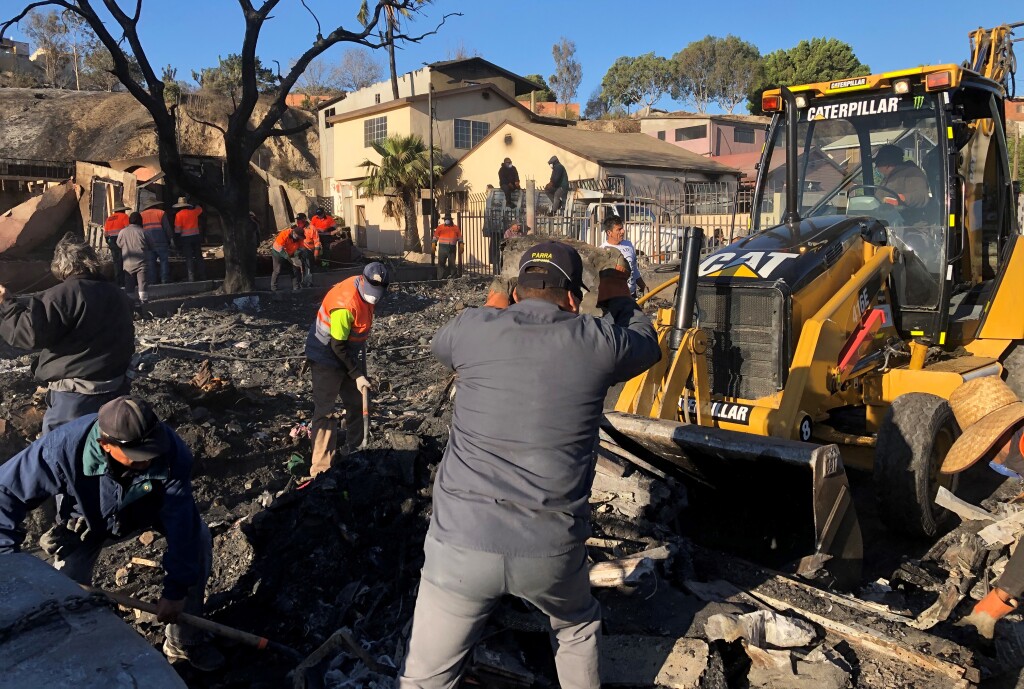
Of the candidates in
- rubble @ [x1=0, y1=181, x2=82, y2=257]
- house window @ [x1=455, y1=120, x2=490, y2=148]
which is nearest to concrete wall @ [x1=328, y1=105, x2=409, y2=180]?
house window @ [x1=455, y1=120, x2=490, y2=148]

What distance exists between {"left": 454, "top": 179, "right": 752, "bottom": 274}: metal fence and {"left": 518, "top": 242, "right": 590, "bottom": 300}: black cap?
11515 mm

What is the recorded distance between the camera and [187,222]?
53.2 ft

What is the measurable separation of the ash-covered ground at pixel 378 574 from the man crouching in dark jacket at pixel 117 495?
17.8 inches

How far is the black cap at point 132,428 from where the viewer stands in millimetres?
3314

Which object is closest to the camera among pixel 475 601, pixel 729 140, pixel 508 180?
pixel 475 601

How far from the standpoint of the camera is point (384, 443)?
5.74m

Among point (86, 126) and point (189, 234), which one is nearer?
point (189, 234)

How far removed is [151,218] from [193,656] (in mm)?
12921

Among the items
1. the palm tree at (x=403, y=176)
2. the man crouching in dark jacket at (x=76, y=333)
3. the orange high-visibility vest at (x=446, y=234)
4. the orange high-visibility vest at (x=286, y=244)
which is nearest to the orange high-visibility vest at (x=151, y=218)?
the orange high-visibility vest at (x=286, y=244)

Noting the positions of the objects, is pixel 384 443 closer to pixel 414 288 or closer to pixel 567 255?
pixel 567 255

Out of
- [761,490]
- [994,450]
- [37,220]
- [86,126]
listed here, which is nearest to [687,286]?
[761,490]

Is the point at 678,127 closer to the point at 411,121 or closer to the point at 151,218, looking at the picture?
the point at 411,121

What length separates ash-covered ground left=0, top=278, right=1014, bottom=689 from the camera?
3.58 m

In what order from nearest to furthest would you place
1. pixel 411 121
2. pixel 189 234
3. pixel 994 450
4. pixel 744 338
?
1. pixel 994 450
2. pixel 744 338
3. pixel 189 234
4. pixel 411 121
